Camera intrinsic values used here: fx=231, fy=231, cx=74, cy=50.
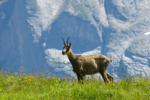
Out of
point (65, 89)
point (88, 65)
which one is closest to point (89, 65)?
point (88, 65)

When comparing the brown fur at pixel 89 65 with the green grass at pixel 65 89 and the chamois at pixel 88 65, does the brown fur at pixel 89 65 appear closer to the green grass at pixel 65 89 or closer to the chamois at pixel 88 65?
the chamois at pixel 88 65

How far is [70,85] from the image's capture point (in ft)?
28.0

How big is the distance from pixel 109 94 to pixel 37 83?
3.33 meters

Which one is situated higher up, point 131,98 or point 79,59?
point 79,59

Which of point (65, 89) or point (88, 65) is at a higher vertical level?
point (88, 65)

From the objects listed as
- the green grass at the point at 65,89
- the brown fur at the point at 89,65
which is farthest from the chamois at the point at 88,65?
the green grass at the point at 65,89

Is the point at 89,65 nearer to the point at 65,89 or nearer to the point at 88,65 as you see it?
the point at 88,65

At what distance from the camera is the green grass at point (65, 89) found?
722cm

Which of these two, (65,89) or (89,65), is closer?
(65,89)

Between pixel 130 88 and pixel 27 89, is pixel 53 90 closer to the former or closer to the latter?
pixel 27 89

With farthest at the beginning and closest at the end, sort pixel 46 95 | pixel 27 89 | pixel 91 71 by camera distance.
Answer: pixel 91 71 → pixel 27 89 → pixel 46 95

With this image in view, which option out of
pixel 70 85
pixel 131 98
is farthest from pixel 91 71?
pixel 131 98

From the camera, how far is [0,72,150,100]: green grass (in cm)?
722

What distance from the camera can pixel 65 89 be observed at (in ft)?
25.9
